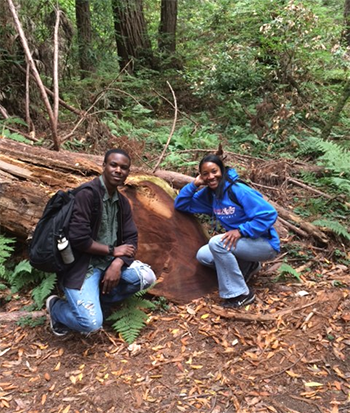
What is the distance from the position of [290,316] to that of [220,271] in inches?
31.5

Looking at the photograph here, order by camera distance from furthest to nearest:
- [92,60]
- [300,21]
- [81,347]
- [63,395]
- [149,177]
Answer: [92,60] < [300,21] < [149,177] < [81,347] < [63,395]

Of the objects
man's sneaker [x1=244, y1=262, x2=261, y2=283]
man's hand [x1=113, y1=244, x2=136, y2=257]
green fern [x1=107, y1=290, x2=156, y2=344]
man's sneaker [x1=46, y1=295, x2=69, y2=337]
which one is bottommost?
man's sneaker [x1=46, y1=295, x2=69, y2=337]

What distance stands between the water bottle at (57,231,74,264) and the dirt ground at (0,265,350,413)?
0.79m

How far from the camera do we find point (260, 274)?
4.26 meters

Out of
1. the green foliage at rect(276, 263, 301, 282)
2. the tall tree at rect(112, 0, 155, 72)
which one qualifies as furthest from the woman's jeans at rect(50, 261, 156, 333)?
the tall tree at rect(112, 0, 155, 72)

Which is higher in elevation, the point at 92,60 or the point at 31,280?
the point at 92,60

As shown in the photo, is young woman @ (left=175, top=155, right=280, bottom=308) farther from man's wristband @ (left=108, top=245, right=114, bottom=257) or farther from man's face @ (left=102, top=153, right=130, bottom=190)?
man's wristband @ (left=108, top=245, right=114, bottom=257)

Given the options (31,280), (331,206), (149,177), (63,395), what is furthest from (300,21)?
(63,395)

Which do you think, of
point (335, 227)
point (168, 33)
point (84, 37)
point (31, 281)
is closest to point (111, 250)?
point (31, 281)

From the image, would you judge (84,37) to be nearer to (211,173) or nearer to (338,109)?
(338,109)

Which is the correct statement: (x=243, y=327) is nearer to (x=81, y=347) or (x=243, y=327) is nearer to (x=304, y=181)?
(x=81, y=347)

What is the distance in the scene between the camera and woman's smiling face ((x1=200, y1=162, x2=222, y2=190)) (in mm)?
3672

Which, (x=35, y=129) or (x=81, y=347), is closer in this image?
(x=81, y=347)

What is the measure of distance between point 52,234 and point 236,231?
5.79 feet
